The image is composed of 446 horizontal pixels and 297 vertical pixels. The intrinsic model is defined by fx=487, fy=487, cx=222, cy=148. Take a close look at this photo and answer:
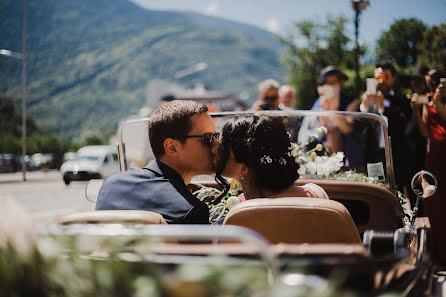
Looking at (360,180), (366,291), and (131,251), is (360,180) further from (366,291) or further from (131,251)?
(131,251)

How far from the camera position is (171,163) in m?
2.64

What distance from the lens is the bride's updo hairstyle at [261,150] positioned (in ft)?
8.37

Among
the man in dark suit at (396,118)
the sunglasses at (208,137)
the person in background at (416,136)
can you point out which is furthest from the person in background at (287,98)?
the sunglasses at (208,137)

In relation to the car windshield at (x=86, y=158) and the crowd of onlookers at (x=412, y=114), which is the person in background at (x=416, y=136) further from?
the car windshield at (x=86, y=158)

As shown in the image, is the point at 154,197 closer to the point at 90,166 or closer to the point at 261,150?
the point at 261,150

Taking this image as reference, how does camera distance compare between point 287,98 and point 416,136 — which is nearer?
point 416,136

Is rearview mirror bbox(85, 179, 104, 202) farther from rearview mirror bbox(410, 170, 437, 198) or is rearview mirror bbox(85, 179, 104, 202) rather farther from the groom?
rearview mirror bbox(410, 170, 437, 198)

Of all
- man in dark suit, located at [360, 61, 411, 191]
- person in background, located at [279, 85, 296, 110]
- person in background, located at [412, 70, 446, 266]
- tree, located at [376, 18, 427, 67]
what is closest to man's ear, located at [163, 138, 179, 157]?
person in background, located at [412, 70, 446, 266]

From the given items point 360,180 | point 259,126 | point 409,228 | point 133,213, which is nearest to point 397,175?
point 360,180

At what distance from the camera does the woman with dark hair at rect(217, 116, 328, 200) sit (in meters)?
2.55

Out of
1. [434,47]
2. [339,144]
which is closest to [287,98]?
[339,144]

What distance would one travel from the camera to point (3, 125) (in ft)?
283

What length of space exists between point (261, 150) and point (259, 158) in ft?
0.15

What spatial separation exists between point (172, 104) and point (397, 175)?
3959 millimetres
